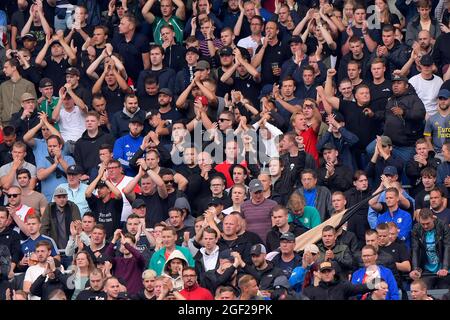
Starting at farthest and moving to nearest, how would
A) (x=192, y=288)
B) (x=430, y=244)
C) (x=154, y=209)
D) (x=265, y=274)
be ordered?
(x=154, y=209) → (x=430, y=244) → (x=265, y=274) → (x=192, y=288)

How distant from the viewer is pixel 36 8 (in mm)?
32125

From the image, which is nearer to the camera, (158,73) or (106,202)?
(106,202)

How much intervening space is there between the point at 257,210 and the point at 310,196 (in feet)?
2.74

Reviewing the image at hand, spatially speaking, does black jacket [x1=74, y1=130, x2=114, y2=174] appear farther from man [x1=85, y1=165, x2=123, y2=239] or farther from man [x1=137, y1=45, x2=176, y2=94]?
man [x1=137, y1=45, x2=176, y2=94]

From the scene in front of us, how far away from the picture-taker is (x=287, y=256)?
25.8m

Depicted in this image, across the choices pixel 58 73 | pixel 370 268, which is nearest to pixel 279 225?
pixel 370 268

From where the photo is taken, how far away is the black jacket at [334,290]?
24203 millimetres

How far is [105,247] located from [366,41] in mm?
6047

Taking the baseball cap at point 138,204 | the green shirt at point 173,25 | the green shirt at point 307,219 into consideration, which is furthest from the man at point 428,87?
the baseball cap at point 138,204

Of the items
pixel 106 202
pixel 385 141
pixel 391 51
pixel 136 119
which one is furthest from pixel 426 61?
pixel 106 202

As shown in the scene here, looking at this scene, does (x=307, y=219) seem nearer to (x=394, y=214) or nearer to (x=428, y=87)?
(x=394, y=214)

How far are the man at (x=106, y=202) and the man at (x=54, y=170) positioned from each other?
95 centimetres

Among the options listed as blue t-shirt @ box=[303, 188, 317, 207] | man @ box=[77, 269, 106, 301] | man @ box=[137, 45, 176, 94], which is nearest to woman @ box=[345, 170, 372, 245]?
blue t-shirt @ box=[303, 188, 317, 207]

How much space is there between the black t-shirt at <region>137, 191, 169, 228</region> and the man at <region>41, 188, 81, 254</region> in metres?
0.92
